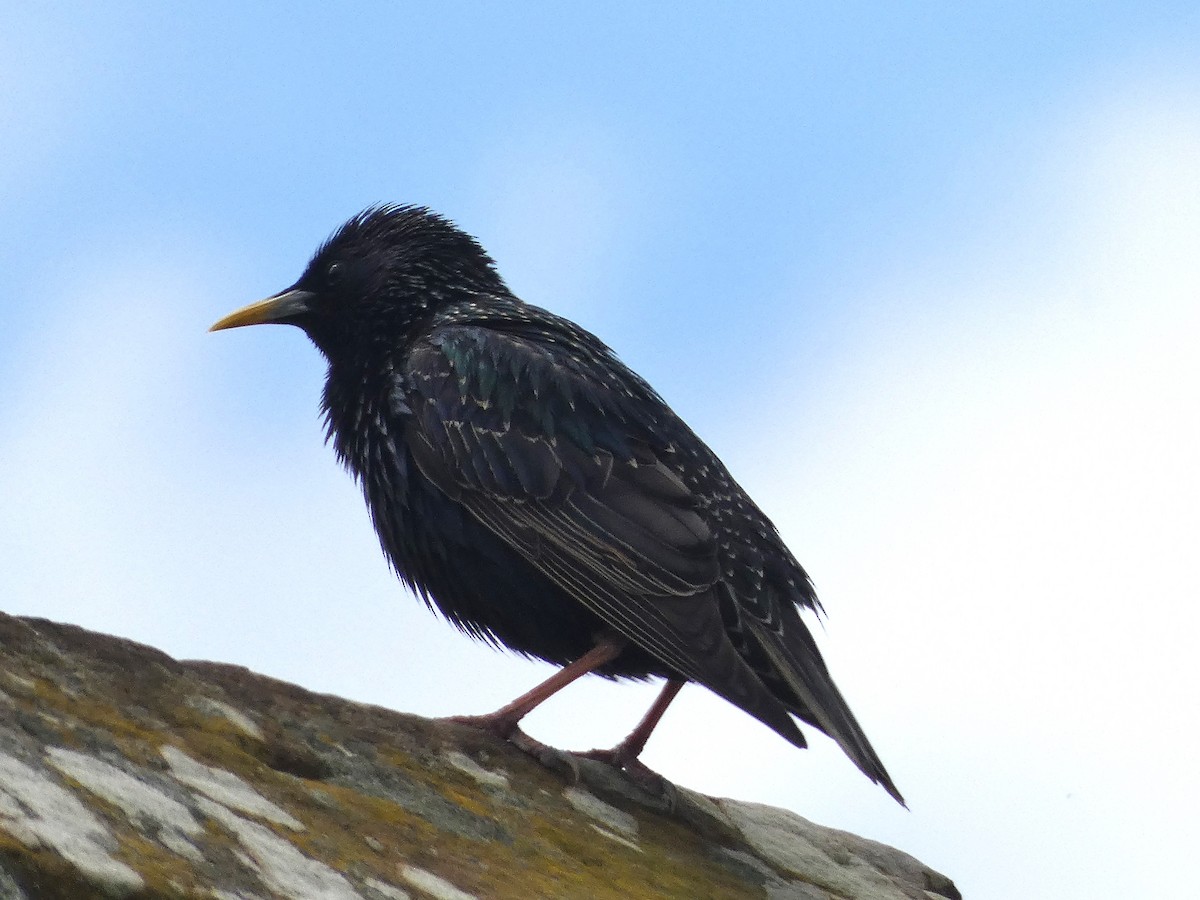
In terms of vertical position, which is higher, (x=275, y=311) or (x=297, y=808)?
(x=275, y=311)

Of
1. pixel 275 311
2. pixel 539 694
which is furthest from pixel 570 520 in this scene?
pixel 275 311

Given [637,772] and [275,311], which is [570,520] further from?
[275,311]

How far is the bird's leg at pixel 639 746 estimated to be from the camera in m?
4.65

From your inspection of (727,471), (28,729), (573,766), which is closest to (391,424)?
(727,471)

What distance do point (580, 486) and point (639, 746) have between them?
91cm

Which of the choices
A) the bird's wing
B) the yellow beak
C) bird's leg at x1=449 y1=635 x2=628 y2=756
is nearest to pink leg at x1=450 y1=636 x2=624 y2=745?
bird's leg at x1=449 y1=635 x2=628 y2=756

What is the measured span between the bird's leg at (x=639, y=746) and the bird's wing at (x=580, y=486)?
0.25 m

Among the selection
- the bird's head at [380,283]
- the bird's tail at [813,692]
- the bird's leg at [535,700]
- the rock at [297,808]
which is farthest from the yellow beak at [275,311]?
the rock at [297,808]

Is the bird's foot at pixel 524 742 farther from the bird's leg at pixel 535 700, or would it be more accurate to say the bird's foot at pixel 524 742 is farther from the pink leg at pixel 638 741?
the pink leg at pixel 638 741

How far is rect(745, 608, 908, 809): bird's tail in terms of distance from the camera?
15.4 ft

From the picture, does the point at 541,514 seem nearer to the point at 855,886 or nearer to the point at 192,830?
the point at 855,886

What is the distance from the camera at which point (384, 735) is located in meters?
3.80

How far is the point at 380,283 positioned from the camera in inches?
257

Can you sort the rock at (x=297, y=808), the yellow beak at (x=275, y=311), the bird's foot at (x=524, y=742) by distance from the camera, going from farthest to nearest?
1. the yellow beak at (x=275, y=311)
2. the bird's foot at (x=524, y=742)
3. the rock at (x=297, y=808)
